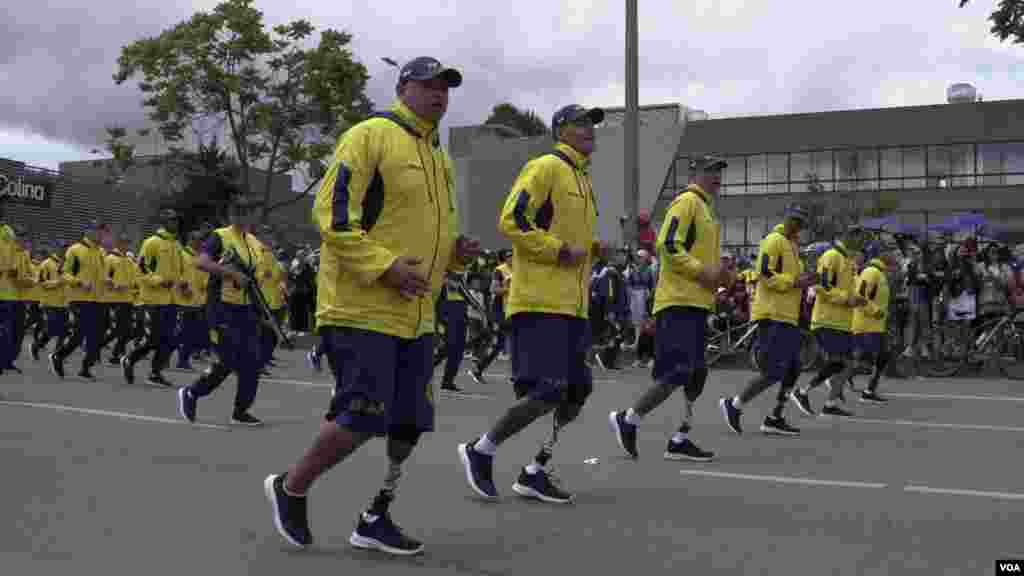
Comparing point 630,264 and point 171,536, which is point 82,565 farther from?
point 630,264

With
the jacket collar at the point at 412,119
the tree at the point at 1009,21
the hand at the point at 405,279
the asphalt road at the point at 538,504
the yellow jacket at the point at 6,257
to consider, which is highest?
the tree at the point at 1009,21

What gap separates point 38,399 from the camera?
41.1ft

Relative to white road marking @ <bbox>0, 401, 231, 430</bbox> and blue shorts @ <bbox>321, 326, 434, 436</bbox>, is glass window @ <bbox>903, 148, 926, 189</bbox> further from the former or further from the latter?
blue shorts @ <bbox>321, 326, 434, 436</bbox>

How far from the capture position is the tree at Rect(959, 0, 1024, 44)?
1716 cm

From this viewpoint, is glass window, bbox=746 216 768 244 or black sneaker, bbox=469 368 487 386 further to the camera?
glass window, bbox=746 216 768 244

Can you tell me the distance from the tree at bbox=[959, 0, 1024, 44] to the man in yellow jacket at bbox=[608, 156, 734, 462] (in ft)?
34.4

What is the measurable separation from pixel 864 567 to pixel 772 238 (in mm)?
5619

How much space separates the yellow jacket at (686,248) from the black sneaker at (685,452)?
0.99m

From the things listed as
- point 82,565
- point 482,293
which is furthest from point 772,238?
point 482,293

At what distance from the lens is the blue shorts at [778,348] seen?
10.4m

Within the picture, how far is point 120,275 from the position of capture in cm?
1600

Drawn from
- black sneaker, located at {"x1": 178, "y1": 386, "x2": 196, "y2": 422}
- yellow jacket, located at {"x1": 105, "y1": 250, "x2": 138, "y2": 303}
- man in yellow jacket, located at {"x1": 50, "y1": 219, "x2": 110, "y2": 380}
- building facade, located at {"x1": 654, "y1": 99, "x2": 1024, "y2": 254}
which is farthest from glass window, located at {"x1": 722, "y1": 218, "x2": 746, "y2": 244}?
black sneaker, located at {"x1": 178, "y1": 386, "x2": 196, "y2": 422}

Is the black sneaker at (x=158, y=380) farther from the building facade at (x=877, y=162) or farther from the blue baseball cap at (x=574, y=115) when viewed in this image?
the building facade at (x=877, y=162)

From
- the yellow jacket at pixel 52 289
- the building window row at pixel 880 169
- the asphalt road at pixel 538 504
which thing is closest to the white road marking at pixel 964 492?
the asphalt road at pixel 538 504
